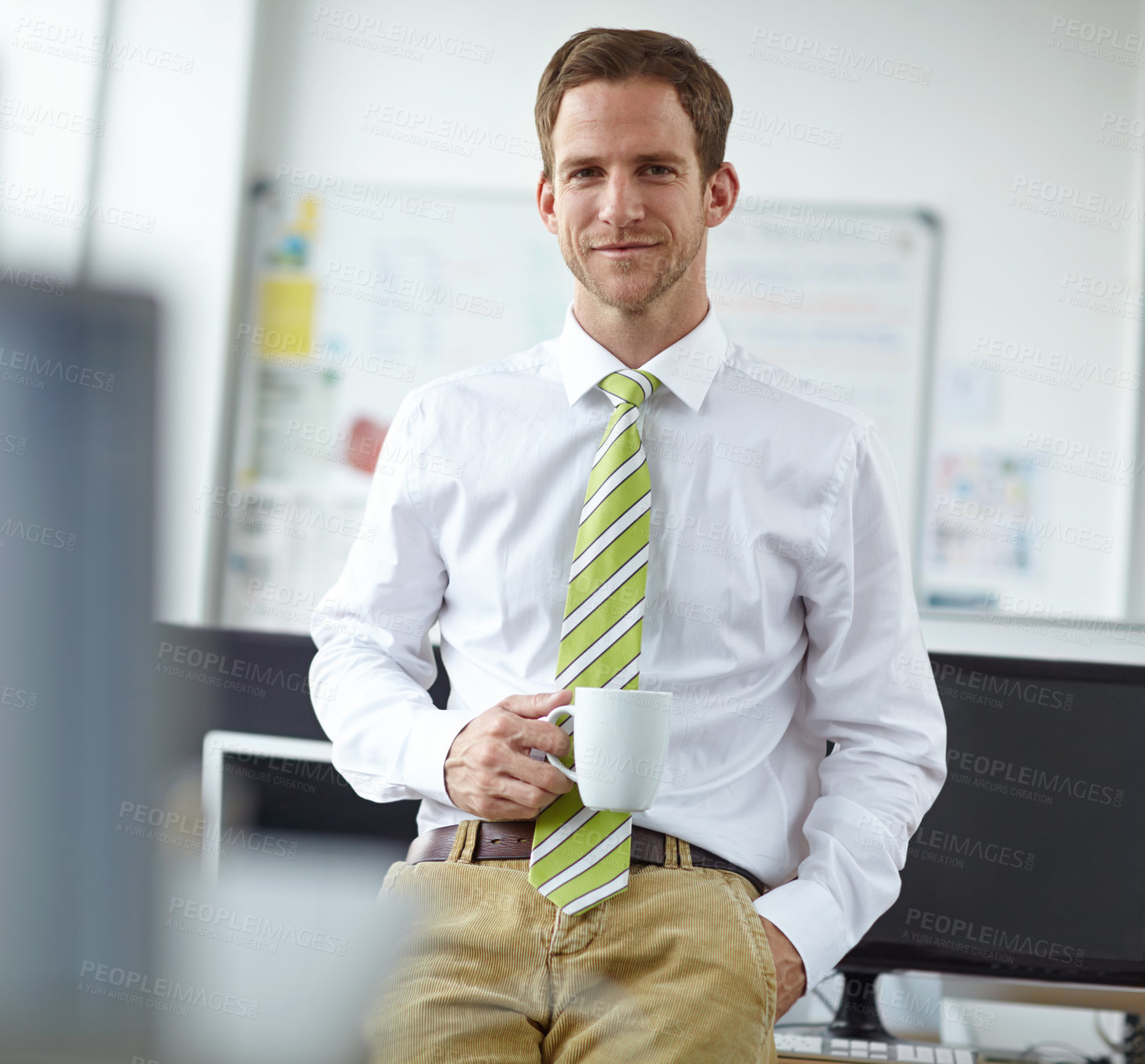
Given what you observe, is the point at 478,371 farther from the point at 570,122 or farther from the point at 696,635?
the point at 696,635

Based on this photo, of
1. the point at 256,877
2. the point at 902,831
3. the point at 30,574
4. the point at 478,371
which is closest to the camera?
the point at 30,574

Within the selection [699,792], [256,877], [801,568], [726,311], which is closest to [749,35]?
[726,311]

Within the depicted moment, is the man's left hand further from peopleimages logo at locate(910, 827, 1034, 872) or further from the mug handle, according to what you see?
peopleimages logo at locate(910, 827, 1034, 872)

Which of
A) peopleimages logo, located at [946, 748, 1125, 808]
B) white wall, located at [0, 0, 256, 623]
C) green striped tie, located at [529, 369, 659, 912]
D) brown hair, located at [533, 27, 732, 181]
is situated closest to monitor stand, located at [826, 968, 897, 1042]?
peopleimages logo, located at [946, 748, 1125, 808]

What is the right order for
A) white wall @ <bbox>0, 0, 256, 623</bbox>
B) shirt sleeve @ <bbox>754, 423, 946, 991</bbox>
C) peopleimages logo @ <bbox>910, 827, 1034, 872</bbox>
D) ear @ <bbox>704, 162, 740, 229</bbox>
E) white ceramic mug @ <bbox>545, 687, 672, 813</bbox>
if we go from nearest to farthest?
white ceramic mug @ <bbox>545, 687, 672, 813</bbox> < shirt sleeve @ <bbox>754, 423, 946, 991</bbox> < ear @ <bbox>704, 162, 740, 229</bbox> < peopleimages logo @ <bbox>910, 827, 1034, 872</bbox> < white wall @ <bbox>0, 0, 256, 623</bbox>

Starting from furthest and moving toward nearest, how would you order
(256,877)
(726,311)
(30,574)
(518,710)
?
(726,311)
(518,710)
(256,877)
(30,574)

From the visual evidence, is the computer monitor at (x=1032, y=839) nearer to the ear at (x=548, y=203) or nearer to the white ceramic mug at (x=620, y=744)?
the white ceramic mug at (x=620, y=744)

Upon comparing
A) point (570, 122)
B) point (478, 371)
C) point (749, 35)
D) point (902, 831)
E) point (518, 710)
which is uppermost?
point (749, 35)

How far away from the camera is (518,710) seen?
0.98 m

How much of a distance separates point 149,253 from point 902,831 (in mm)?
1977

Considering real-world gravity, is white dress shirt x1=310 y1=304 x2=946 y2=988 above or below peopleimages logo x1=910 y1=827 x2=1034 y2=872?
above

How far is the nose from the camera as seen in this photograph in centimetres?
111

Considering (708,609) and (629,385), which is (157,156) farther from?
(708,609)

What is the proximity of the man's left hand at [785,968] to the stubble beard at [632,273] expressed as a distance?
0.62 m
